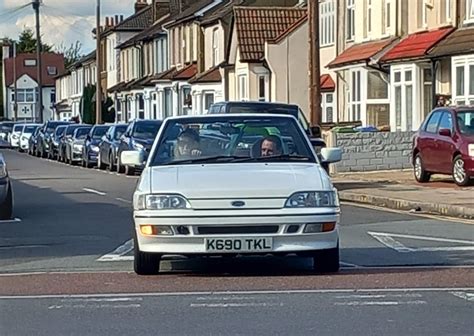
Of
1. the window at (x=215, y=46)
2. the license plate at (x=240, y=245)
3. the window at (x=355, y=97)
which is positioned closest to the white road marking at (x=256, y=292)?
the license plate at (x=240, y=245)

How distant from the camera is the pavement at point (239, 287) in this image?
917 centimetres

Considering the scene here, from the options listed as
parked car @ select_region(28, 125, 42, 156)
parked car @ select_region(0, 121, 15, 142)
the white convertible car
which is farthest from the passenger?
parked car @ select_region(0, 121, 15, 142)

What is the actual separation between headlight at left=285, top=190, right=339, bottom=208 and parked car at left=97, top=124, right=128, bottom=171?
2408 centimetres

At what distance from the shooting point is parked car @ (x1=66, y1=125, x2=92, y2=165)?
141 feet

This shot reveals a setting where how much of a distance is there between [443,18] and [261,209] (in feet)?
81.2

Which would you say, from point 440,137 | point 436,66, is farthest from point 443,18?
point 440,137

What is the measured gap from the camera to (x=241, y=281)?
11.4m

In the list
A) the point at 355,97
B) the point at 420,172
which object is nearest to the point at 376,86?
the point at 355,97

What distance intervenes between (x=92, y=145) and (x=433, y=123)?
58.7 feet

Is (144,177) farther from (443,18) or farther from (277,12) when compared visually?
(277,12)

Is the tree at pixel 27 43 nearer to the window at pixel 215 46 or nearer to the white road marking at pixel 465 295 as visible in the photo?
the window at pixel 215 46

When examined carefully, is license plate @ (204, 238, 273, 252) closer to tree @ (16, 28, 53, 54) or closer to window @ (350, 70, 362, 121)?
window @ (350, 70, 362, 121)

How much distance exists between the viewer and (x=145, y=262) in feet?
38.3

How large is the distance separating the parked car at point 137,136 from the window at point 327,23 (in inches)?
529
